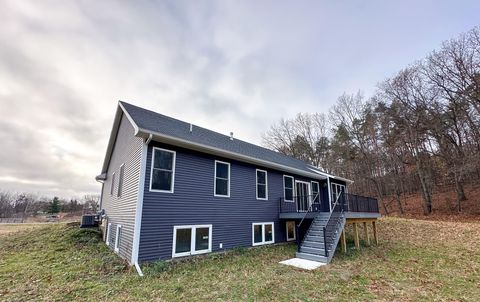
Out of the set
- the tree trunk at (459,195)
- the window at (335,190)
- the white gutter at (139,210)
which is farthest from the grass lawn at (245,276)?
the tree trunk at (459,195)

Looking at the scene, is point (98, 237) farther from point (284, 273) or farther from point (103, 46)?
point (284, 273)

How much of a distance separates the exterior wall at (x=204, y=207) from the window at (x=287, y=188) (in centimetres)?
84

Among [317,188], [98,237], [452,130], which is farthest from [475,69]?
[98,237]

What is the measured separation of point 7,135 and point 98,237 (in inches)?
449

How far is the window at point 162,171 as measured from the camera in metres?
7.66

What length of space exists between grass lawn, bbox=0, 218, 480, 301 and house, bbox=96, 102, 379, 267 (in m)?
0.61

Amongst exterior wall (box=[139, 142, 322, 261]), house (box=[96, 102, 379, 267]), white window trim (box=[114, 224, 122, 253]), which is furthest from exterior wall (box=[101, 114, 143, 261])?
exterior wall (box=[139, 142, 322, 261])

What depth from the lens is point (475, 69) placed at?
17594 mm

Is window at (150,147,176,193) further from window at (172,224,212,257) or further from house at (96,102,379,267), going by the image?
window at (172,224,212,257)

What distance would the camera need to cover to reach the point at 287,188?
12734 millimetres

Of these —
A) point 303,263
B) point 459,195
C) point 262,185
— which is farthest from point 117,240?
point 459,195

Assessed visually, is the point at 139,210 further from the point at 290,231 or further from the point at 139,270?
the point at 290,231

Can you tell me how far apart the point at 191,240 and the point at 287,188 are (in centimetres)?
651

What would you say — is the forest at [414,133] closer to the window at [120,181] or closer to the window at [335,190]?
the window at [335,190]
